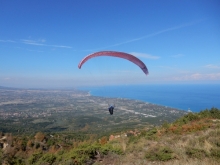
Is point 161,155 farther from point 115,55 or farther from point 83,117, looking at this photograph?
point 83,117

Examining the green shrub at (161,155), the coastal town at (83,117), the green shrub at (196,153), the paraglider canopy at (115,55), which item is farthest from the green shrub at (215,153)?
the coastal town at (83,117)

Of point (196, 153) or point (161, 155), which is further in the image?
point (161, 155)

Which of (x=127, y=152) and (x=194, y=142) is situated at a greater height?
(x=194, y=142)

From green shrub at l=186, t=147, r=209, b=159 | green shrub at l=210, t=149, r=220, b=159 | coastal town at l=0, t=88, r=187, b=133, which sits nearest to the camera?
green shrub at l=210, t=149, r=220, b=159

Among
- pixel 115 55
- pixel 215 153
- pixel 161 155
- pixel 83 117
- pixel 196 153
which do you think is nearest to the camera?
pixel 215 153

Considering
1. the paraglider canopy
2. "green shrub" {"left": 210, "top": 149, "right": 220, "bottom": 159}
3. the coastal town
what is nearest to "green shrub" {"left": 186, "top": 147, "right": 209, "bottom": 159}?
"green shrub" {"left": 210, "top": 149, "right": 220, "bottom": 159}

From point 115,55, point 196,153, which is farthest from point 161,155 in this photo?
point 115,55

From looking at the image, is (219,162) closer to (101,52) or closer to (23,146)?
(101,52)

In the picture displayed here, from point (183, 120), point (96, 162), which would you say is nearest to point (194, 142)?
point (96, 162)

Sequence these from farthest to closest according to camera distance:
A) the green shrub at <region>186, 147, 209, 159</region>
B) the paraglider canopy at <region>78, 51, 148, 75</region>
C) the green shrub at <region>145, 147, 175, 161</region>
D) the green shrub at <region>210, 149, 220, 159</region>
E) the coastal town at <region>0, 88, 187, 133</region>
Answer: the coastal town at <region>0, 88, 187, 133</region> → the paraglider canopy at <region>78, 51, 148, 75</region> → the green shrub at <region>145, 147, 175, 161</region> → the green shrub at <region>186, 147, 209, 159</region> → the green shrub at <region>210, 149, 220, 159</region>

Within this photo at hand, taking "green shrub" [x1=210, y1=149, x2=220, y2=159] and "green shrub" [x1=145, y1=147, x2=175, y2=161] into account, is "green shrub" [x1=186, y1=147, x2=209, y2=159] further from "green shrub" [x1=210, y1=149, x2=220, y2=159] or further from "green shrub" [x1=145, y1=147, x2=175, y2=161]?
"green shrub" [x1=145, y1=147, x2=175, y2=161]

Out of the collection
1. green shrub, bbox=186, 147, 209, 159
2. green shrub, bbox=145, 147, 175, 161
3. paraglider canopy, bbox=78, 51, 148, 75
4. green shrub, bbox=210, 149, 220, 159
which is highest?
paraglider canopy, bbox=78, 51, 148, 75
